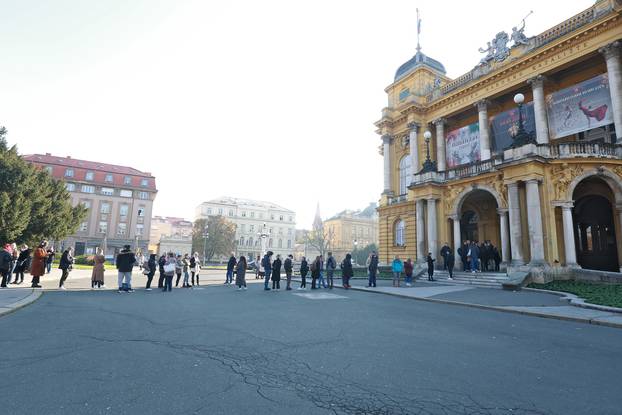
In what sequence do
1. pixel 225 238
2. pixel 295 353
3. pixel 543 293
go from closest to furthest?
pixel 295 353, pixel 543 293, pixel 225 238

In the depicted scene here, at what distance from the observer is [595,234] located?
20.0 meters

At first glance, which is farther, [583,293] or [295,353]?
[583,293]

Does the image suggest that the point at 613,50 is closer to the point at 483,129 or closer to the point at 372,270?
the point at 483,129

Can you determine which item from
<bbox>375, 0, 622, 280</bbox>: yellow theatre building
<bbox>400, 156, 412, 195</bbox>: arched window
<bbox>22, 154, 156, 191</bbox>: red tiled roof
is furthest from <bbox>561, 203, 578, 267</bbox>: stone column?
<bbox>22, 154, 156, 191</bbox>: red tiled roof

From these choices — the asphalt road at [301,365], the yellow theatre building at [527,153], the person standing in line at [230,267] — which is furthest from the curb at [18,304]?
the yellow theatre building at [527,153]

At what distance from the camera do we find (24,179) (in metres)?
26.5

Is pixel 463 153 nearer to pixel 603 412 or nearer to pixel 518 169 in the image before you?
pixel 518 169

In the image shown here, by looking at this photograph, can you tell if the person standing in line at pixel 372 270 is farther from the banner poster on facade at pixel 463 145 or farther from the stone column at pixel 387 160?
the stone column at pixel 387 160

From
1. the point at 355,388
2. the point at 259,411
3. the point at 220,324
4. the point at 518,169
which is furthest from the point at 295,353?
the point at 518,169

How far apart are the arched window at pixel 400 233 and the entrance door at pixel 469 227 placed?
5116 millimetres

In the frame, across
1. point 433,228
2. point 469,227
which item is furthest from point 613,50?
point 433,228

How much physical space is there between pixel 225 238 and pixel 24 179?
144 ft

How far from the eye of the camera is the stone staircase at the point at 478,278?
17.0m

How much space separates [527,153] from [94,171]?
68550 mm
